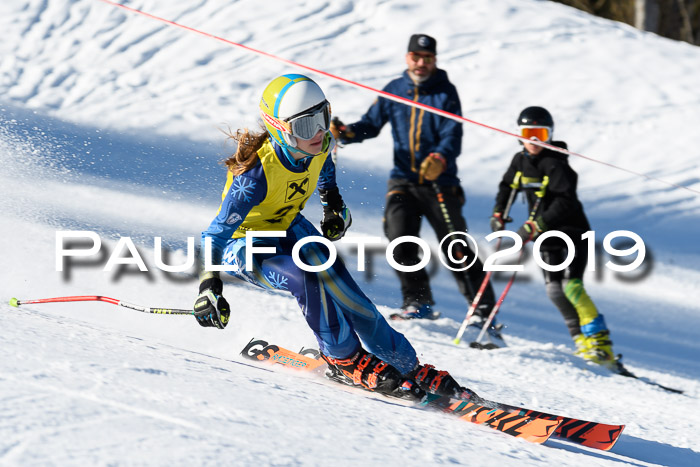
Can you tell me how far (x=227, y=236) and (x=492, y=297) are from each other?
8.99ft

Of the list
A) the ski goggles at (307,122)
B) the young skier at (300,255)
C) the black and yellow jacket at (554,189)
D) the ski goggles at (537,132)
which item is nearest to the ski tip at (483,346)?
the black and yellow jacket at (554,189)

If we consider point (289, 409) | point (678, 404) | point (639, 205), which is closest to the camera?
point (289, 409)

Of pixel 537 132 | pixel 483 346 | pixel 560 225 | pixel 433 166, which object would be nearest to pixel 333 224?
pixel 433 166

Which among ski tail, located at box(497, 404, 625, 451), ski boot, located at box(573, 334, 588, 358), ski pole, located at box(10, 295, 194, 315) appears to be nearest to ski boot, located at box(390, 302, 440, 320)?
ski boot, located at box(573, 334, 588, 358)

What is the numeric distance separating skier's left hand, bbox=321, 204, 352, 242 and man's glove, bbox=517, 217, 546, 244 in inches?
69.7

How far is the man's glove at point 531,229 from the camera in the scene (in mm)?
5488

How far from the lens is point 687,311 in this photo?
7191mm

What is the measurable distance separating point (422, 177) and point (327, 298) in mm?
2439

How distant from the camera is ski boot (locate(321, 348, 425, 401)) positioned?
3.62 metres

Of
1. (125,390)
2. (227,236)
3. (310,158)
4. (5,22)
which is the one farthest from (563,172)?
(5,22)

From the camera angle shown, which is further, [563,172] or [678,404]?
[563,172]

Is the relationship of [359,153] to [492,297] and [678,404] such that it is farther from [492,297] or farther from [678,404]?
[678,404]

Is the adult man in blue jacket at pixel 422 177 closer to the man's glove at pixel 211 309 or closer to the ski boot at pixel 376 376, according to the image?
the ski boot at pixel 376 376

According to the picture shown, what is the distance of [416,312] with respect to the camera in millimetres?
5828
